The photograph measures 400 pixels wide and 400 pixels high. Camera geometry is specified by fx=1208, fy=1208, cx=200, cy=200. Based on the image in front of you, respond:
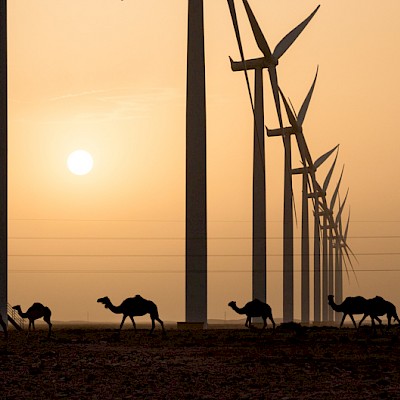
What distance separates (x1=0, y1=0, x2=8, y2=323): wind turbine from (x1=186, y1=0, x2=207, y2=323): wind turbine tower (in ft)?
28.5

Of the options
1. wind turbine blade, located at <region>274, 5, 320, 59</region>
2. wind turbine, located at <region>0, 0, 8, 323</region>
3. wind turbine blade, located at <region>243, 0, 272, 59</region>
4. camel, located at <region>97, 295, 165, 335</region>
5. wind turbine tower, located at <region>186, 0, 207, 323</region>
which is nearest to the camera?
camel, located at <region>97, 295, 165, 335</region>

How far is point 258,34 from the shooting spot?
58.2 meters

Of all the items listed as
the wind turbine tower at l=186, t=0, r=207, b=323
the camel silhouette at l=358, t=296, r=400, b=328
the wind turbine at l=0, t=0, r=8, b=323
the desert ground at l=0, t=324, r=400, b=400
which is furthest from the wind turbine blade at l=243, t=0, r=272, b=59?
the desert ground at l=0, t=324, r=400, b=400

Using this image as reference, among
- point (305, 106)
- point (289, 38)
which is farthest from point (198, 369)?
point (305, 106)

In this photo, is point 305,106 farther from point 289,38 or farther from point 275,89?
point 275,89

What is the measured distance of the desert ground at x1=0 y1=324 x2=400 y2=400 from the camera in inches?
845

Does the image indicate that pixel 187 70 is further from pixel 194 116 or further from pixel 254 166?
pixel 254 166

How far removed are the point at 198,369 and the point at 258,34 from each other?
34.7 meters

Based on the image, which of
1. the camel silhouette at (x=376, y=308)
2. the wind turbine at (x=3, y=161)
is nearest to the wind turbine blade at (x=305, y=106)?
the wind turbine at (x=3, y=161)

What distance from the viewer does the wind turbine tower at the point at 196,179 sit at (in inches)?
2120

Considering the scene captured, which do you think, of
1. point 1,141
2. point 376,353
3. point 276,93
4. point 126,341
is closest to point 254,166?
point 276,93

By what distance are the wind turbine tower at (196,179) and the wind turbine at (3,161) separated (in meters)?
8.70

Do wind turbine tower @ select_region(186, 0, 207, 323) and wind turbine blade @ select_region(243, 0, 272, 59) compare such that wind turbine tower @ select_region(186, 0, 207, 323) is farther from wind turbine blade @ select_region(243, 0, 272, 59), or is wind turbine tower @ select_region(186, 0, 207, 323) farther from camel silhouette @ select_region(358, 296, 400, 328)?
camel silhouette @ select_region(358, 296, 400, 328)

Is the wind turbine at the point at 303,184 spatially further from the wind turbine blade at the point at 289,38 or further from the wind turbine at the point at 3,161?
the wind turbine at the point at 3,161
